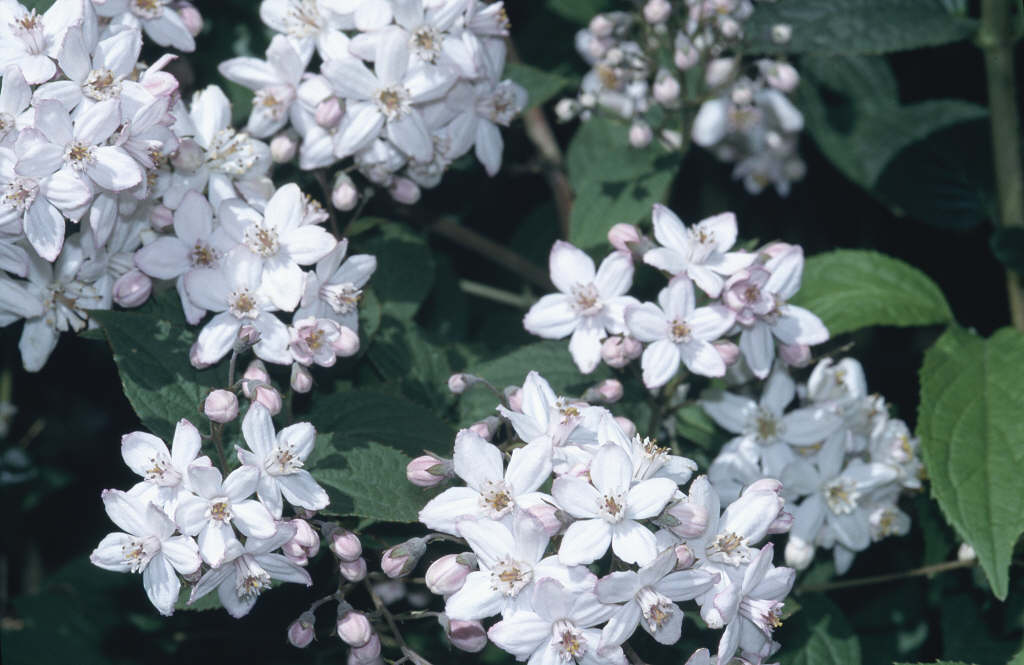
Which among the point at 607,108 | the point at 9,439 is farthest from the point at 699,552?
the point at 9,439

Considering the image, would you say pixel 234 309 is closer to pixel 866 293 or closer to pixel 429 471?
pixel 429 471

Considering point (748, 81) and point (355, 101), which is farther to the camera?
point (748, 81)

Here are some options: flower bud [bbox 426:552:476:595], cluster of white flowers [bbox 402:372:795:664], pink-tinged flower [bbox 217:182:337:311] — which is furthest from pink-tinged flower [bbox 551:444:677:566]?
pink-tinged flower [bbox 217:182:337:311]

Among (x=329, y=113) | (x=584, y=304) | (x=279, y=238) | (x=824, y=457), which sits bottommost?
(x=824, y=457)

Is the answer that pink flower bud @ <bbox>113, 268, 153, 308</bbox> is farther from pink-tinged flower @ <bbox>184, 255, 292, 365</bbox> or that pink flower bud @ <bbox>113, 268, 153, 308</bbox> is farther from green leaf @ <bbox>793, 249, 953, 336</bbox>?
green leaf @ <bbox>793, 249, 953, 336</bbox>

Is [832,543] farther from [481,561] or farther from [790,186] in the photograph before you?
[790,186]

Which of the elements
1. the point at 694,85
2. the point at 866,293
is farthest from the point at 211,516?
the point at 694,85
